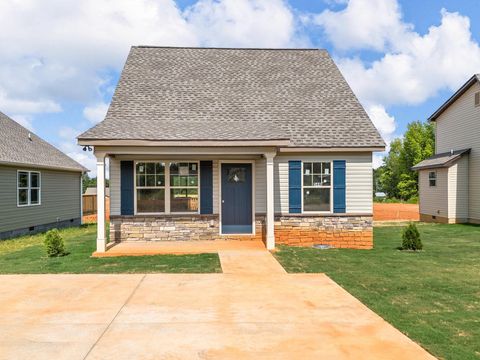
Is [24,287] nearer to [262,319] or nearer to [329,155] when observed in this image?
[262,319]

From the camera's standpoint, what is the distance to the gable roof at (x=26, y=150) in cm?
1533

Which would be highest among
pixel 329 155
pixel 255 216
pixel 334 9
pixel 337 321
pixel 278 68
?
pixel 334 9

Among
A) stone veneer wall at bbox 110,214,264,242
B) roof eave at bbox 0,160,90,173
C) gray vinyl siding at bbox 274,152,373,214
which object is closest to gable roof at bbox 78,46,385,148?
gray vinyl siding at bbox 274,152,373,214

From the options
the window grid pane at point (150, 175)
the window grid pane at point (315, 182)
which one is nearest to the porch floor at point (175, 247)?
the window grid pane at point (150, 175)

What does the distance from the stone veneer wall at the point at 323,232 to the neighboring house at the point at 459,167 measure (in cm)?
1044

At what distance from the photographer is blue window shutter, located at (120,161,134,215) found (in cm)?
1136

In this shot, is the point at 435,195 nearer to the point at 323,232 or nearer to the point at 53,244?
the point at 323,232

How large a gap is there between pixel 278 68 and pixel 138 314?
11.5 meters

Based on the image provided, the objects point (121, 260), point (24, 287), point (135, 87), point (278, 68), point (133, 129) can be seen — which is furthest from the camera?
point (278, 68)

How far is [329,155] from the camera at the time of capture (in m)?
11.6

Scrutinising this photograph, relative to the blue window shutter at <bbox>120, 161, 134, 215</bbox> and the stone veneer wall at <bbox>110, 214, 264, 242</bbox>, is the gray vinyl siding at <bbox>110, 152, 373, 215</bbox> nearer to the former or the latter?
the stone veneer wall at <bbox>110, 214, 264, 242</bbox>

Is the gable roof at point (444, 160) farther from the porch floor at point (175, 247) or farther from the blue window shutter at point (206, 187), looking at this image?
the blue window shutter at point (206, 187)

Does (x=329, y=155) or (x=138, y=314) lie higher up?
(x=329, y=155)

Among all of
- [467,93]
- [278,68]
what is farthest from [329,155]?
[467,93]
